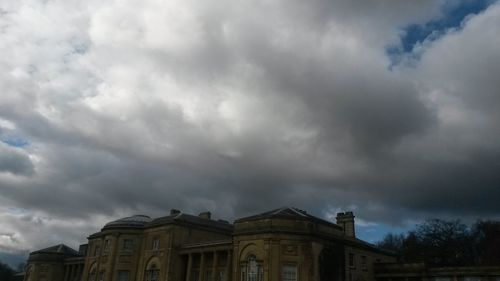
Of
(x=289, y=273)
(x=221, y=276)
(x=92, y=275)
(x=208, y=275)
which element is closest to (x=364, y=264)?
(x=289, y=273)

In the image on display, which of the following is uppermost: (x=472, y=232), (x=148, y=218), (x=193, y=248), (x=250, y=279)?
(x=472, y=232)

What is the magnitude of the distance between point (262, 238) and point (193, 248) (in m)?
10.5

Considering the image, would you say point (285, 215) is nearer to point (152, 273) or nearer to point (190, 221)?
point (190, 221)

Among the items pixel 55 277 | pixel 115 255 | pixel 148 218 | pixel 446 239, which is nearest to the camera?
pixel 115 255

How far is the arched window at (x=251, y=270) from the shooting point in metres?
32.4

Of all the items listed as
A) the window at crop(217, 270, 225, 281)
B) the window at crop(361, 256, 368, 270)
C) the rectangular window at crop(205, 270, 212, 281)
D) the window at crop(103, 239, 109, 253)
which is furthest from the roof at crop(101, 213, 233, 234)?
the window at crop(361, 256, 368, 270)

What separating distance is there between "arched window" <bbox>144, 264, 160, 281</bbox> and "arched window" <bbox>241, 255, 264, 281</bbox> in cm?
1255

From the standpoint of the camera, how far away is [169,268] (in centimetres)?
4112

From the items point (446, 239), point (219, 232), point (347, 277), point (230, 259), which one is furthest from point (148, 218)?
point (446, 239)

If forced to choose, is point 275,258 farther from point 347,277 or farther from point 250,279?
point 347,277

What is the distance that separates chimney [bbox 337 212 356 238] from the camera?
42750 mm

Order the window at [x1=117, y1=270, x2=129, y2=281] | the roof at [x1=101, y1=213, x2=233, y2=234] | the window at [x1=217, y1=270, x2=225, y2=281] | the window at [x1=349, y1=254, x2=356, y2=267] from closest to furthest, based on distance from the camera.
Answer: the window at [x1=349, y1=254, x2=356, y2=267] < the window at [x1=217, y1=270, x2=225, y2=281] < the roof at [x1=101, y1=213, x2=233, y2=234] < the window at [x1=117, y1=270, x2=129, y2=281]

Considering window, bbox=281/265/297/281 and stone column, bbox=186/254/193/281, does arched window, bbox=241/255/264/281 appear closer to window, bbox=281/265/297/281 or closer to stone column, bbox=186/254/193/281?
window, bbox=281/265/297/281

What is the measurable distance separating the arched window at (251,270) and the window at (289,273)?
1.60 metres
